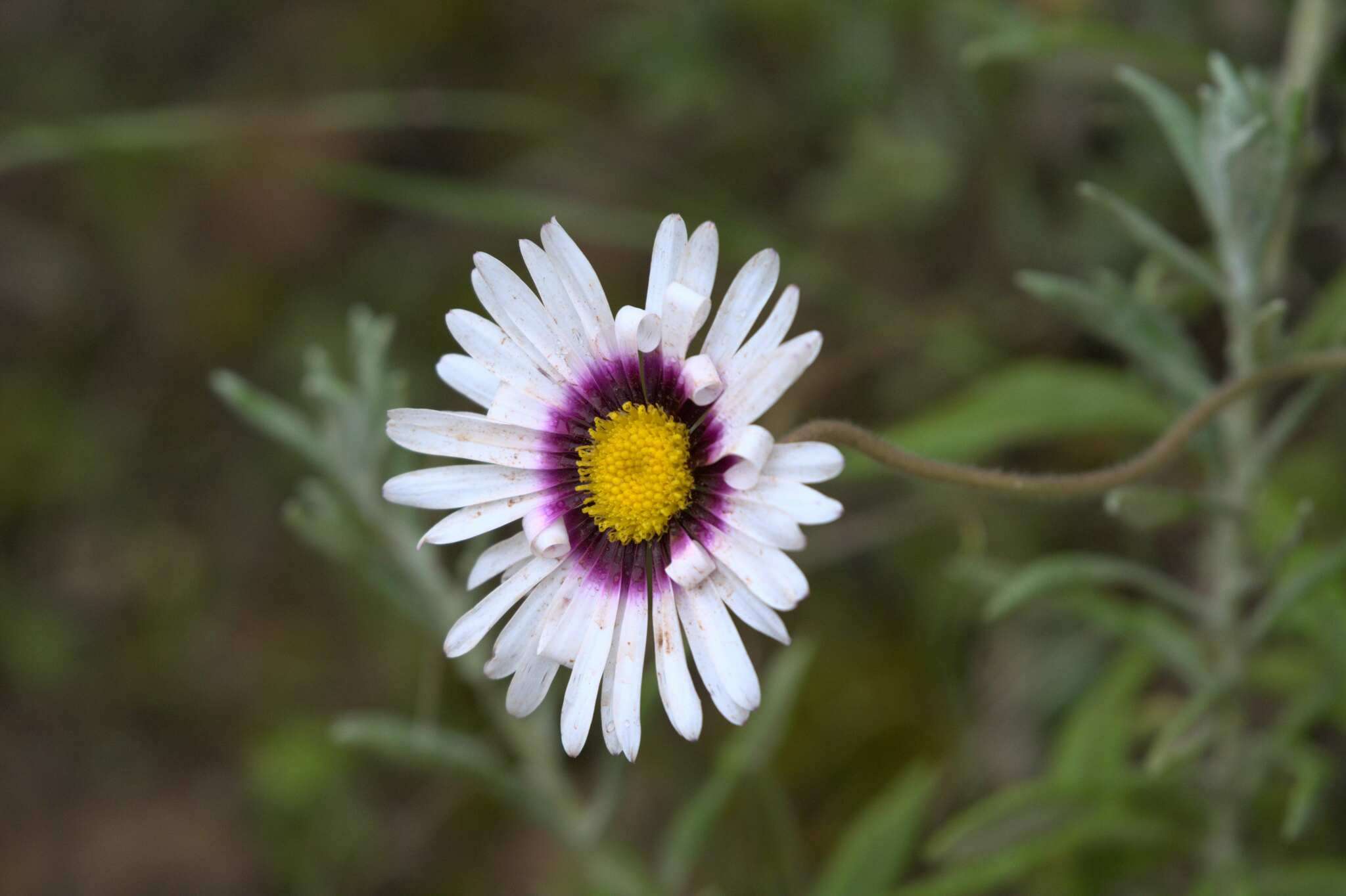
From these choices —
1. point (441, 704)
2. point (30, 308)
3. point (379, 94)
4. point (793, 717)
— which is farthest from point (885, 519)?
point (30, 308)

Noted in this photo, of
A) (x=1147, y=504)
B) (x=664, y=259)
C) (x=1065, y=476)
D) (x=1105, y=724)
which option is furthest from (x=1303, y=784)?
(x=664, y=259)

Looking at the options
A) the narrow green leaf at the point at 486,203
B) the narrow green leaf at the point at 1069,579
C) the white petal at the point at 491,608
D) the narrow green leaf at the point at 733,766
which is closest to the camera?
the white petal at the point at 491,608

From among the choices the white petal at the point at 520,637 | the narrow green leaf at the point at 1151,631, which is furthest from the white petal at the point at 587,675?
the narrow green leaf at the point at 1151,631

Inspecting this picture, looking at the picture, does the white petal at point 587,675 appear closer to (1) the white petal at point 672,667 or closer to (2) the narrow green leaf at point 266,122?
(1) the white petal at point 672,667

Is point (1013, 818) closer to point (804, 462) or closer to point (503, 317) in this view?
point (804, 462)

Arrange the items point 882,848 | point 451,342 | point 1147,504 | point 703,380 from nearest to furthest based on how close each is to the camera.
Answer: point 703,380 → point 1147,504 → point 882,848 → point 451,342

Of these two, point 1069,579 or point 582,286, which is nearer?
point 582,286
